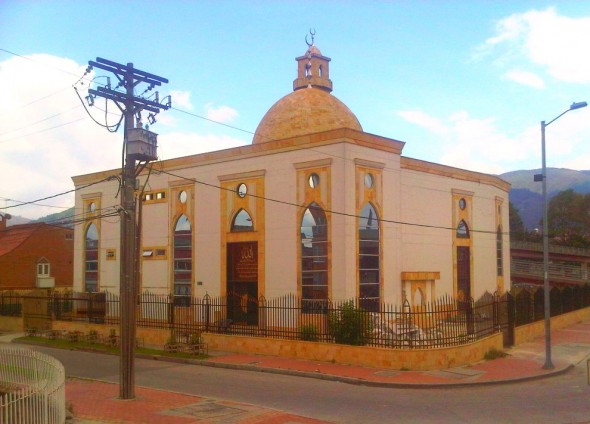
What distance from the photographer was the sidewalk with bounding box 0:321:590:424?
1297cm

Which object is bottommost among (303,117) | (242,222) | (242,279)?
(242,279)

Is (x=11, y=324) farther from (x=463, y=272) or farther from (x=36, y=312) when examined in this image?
(x=463, y=272)

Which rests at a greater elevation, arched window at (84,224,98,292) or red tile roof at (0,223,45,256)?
red tile roof at (0,223,45,256)

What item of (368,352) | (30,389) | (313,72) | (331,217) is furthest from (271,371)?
(313,72)

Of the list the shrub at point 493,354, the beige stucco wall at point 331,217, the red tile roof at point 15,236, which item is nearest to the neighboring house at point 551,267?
the beige stucco wall at point 331,217

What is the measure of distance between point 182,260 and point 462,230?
619 inches

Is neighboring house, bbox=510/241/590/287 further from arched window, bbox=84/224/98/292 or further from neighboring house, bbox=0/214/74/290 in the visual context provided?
neighboring house, bbox=0/214/74/290

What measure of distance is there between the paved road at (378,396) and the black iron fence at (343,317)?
305 centimetres

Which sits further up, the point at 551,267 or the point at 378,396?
the point at 551,267

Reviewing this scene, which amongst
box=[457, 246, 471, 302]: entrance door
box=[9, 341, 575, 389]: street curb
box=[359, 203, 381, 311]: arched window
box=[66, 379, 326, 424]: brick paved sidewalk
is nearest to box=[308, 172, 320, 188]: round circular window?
box=[359, 203, 381, 311]: arched window

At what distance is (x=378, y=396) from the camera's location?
15.5 m

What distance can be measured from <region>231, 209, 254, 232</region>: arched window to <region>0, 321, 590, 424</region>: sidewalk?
875 centimetres

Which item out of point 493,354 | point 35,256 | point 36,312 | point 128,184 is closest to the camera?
point 128,184

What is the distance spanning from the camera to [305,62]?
3662 centimetres
